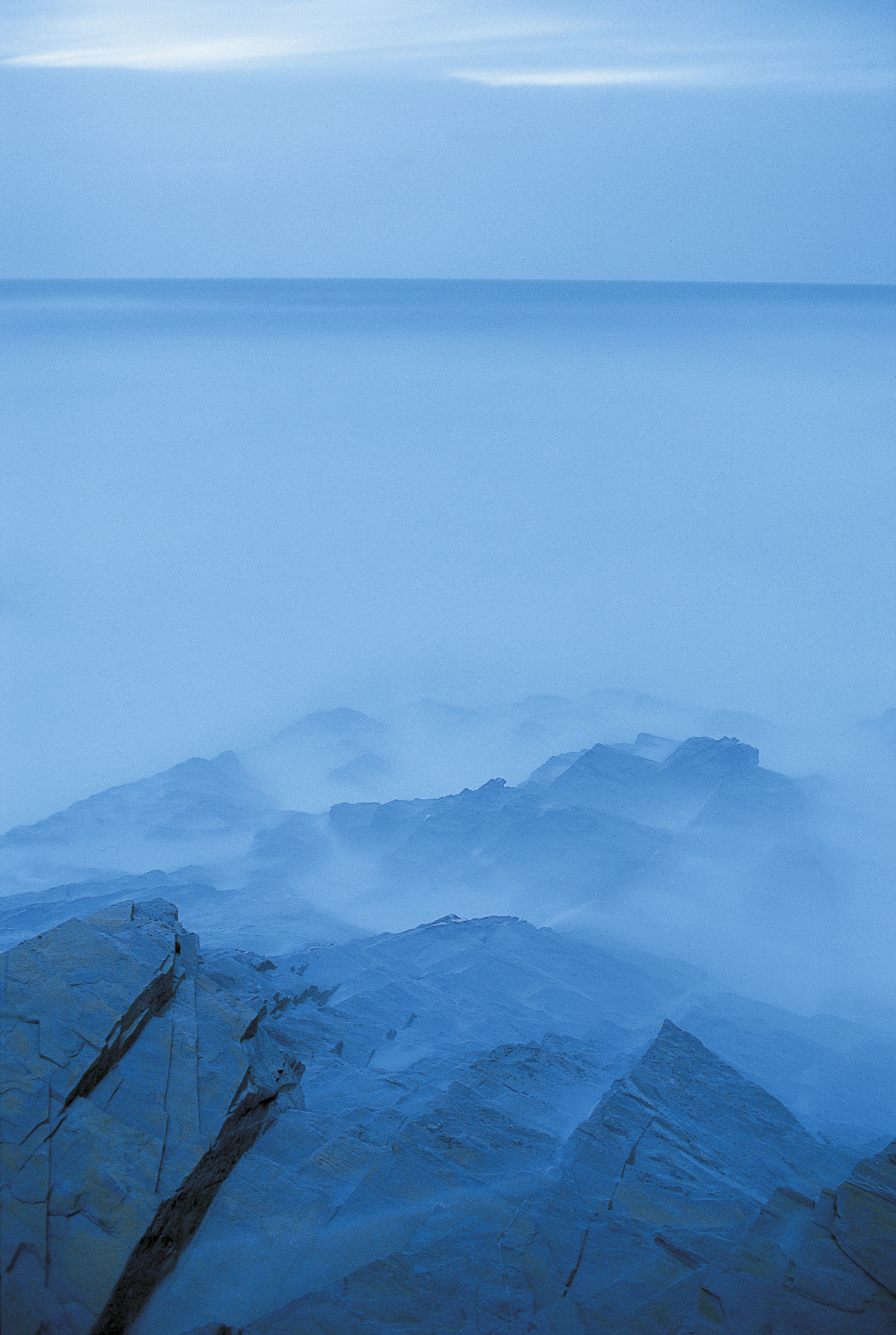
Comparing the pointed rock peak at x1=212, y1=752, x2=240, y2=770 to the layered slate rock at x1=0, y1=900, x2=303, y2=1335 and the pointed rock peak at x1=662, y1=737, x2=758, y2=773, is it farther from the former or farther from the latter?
the layered slate rock at x1=0, y1=900, x2=303, y2=1335

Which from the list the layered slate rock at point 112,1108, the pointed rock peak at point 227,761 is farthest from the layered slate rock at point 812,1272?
the pointed rock peak at point 227,761

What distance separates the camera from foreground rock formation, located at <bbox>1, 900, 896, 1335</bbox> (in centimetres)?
486

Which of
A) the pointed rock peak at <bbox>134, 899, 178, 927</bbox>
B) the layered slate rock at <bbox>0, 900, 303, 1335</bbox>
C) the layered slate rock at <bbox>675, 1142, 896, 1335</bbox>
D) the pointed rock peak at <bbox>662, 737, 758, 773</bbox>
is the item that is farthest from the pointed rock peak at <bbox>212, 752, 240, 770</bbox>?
the layered slate rock at <bbox>675, 1142, 896, 1335</bbox>

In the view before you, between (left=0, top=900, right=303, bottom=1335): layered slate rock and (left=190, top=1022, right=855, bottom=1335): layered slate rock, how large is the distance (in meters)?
0.88

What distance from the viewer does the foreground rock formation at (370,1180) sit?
191 inches

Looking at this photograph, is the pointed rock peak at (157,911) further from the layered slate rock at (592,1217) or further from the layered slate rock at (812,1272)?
the layered slate rock at (812,1272)

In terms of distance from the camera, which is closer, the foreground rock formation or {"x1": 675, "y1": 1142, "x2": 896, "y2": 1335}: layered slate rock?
{"x1": 675, "y1": 1142, "x2": 896, "y2": 1335}: layered slate rock

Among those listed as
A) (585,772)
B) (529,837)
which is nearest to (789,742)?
(585,772)

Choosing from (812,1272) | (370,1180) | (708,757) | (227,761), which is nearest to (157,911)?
(370,1180)

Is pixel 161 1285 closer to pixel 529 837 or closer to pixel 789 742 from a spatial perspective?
pixel 529 837

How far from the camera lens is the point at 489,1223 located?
5.73m

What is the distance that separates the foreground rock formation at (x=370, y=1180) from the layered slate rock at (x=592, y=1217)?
17 millimetres

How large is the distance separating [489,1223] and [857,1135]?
4.62m

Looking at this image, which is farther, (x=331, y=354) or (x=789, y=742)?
(x=331, y=354)
